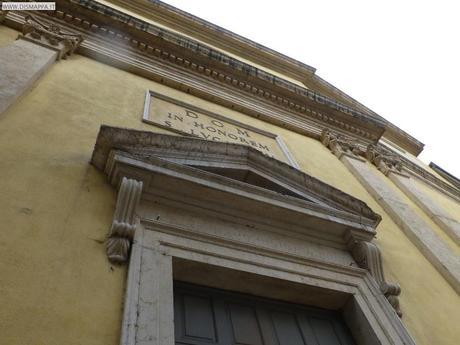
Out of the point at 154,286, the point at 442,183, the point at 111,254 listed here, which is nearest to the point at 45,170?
the point at 111,254

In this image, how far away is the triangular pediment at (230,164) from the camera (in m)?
3.47

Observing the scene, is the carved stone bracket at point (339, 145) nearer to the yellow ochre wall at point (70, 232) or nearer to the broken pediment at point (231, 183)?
the yellow ochre wall at point (70, 232)

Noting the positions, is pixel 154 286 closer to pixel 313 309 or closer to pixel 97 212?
pixel 97 212

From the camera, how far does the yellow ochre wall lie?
229 cm

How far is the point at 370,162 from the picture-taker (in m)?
7.71

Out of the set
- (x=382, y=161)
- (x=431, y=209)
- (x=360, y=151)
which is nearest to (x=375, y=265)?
(x=431, y=209)

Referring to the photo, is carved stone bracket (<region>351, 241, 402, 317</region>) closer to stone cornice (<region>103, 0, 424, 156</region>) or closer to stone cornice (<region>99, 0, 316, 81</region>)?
stone cornice (<region>103, 0, 424, 156</region>)

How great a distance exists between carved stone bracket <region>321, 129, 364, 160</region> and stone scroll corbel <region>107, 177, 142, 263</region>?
467cm

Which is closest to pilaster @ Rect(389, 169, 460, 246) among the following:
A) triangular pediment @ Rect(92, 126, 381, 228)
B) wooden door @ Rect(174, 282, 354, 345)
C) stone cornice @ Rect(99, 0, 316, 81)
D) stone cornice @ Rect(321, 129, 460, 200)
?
stone cornice @ Rect(321, 129, 460, 200)

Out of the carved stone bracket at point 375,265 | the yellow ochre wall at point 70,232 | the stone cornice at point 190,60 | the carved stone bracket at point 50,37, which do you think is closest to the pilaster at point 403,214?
the yellow ochre wall at point 70,232

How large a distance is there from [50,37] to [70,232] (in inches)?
136

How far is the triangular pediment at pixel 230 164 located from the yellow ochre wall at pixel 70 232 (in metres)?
0.34

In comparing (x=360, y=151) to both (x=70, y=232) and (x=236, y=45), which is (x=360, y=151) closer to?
(x=236, y=45)

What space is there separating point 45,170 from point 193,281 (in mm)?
1419
